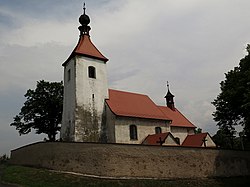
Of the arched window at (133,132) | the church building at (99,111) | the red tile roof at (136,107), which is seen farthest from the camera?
the red tile roof at (136,107)

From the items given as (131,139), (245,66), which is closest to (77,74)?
(131,139)

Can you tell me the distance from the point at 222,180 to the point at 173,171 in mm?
4978

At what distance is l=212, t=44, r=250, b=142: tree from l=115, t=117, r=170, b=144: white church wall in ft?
21.4

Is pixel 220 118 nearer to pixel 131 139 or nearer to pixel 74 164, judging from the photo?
pixel 131 139

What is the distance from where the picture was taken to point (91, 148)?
2134cm

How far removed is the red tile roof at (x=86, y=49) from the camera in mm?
31031

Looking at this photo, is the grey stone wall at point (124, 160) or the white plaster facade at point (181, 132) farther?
the white plaster facade at point (181, 132)

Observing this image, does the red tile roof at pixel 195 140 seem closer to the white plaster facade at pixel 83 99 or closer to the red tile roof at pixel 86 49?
the white plaster facade at pixel 83 99

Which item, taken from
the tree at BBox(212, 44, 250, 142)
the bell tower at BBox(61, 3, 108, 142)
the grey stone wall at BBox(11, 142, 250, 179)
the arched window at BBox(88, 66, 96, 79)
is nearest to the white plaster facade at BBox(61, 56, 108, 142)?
the bell tower at BBox(61, 3, 108, 142)

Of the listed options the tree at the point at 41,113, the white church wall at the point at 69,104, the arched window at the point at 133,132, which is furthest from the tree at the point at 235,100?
the tree at the point at 41,113

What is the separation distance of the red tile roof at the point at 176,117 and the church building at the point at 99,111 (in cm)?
206

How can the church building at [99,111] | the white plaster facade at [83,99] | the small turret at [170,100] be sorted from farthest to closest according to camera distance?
the small turret at [170,100]
the church building at [99,111]
the white plaster facade at [83,99]

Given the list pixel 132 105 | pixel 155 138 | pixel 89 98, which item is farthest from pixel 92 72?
pixel 155 138

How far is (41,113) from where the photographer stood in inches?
1503
